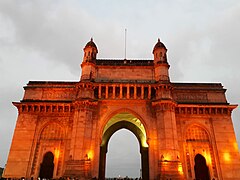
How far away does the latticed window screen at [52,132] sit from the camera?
92.0 ft

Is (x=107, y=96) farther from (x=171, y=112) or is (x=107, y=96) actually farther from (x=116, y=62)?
(x=171, y=112)

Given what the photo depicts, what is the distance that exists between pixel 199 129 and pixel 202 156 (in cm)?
357

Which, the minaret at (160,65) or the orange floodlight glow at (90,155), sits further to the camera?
the minaret at (160,65)

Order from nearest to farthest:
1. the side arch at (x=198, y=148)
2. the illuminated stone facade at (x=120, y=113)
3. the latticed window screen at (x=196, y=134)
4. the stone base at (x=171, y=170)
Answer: the stone base at (x=171, y=170), the illuminated stone facade at (x=120, y=113), the side arch at (x=198, y=148), the latticed window screen at (x=196, y=134)

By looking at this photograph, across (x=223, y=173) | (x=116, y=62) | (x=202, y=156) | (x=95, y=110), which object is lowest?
(x=223, y=173)

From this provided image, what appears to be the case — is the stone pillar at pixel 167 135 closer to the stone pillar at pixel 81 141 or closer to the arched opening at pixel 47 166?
the stone pillar at pixel 81 141

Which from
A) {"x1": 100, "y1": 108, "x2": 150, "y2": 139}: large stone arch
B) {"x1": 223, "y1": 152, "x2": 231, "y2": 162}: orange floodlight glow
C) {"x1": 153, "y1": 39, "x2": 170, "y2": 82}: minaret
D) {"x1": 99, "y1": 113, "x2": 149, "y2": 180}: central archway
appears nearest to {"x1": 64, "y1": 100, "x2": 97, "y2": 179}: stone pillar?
{"x1": 100, "y1": 108, "x2": 150, "y2": 139}: large stone arch

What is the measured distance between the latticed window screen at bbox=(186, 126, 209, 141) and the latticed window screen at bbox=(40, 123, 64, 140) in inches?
687

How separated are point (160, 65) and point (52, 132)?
18.0 meters

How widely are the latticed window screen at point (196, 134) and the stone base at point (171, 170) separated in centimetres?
538

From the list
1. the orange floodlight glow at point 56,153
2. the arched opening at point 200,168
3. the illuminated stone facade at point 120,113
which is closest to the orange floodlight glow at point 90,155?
the illuminated stone facade at point 120,113

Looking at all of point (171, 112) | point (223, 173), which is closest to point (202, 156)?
point (223, 173)

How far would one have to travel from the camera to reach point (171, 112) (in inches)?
1048

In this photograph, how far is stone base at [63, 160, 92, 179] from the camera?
23094 millimetres
